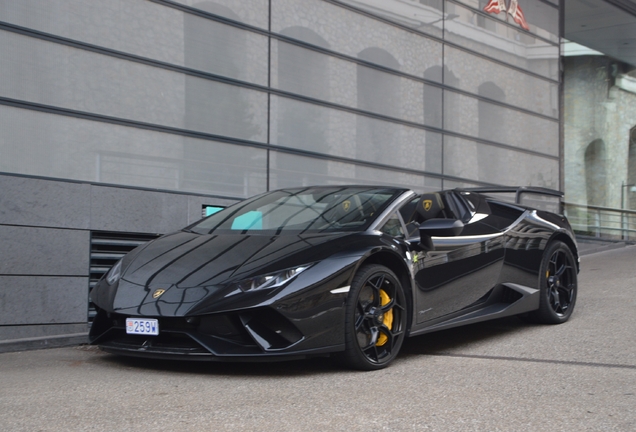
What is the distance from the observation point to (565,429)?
317cm

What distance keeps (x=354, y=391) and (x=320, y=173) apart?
6645 mm

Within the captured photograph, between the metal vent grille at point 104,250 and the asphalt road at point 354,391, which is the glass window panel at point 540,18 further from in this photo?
the asphalt road at point 354,391

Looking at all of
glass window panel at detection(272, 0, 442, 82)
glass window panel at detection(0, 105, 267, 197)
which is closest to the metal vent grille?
glass window panel at detection(0, 105, 267, 197)

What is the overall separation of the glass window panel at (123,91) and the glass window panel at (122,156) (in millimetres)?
174

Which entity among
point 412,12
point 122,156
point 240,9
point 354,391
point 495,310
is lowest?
point 354,391

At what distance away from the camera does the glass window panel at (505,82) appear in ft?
43.3

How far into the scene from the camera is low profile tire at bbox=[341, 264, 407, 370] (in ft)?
15.0

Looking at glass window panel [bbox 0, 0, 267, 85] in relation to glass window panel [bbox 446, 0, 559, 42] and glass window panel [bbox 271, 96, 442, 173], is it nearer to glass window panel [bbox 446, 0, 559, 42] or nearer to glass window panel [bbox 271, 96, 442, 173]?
glass window panel [bbox 271, 96, 442, 173]

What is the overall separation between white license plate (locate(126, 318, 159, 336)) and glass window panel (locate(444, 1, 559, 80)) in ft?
31.7

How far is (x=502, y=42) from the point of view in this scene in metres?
14.2

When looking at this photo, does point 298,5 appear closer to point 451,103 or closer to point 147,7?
point 147,7

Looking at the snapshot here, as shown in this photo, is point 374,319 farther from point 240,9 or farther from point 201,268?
point 240,9

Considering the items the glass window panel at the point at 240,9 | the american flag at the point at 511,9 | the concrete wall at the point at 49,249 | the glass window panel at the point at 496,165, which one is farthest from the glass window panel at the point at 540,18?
the concrete wall at the point at 49,249

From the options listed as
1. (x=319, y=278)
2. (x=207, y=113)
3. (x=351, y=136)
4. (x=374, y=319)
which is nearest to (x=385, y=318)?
(x=374, y=319)
